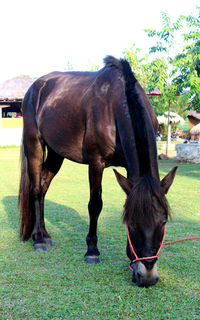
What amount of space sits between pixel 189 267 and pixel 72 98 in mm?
2284

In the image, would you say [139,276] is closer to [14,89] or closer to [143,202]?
[143,202]

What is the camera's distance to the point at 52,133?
4258mm

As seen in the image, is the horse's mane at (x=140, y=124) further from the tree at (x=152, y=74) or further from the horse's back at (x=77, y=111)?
the tree at (x=152, y=74)

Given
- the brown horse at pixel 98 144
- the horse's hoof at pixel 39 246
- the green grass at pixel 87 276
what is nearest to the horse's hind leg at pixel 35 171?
the brown horse at pixel 98 144

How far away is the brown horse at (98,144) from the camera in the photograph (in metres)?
2.71

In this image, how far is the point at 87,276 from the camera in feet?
11.0

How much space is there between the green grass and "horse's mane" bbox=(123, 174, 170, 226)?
0.67 m

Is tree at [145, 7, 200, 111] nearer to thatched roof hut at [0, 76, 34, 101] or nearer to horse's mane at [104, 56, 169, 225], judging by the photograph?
horse's mane at [104, 56, 169, 225]

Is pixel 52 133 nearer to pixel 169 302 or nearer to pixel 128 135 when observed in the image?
pixel 128 135

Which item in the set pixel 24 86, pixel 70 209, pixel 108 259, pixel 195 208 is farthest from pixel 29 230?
pixel 24 86

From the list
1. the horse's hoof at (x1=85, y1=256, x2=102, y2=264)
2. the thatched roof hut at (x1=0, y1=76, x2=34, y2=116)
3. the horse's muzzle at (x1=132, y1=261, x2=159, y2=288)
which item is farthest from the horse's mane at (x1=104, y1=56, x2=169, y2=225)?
the thatched roof hut at (x1=0, y1=76, x2=34, y2=116)

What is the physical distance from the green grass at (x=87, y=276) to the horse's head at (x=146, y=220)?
27 cm

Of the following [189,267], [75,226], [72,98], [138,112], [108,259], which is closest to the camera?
[138,112]

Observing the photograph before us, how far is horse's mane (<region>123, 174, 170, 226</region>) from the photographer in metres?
2.64
